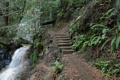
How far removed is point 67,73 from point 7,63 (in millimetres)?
9572

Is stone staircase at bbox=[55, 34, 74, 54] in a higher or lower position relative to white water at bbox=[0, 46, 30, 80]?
higher

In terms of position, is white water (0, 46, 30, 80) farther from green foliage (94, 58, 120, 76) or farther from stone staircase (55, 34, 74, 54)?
green foliage (94, 58, 120, 76)

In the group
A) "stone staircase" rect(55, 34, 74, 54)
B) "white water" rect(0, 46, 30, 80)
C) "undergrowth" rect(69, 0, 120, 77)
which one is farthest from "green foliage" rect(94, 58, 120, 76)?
"white water" rect(0, 46, 30, 80)

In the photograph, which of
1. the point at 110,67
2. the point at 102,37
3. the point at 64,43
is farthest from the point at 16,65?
the point at 110,67

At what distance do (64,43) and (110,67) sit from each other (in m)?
3.92

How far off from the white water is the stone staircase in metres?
4.20

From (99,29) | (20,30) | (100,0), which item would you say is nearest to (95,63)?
(99,29)

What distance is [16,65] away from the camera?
1377cm

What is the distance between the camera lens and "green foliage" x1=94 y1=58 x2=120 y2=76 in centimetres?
558

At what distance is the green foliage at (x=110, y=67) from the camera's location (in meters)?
5.58

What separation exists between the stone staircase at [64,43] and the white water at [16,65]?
13.8 feet

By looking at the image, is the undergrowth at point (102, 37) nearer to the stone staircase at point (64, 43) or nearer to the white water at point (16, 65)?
the stone staircase at point (64, 43)

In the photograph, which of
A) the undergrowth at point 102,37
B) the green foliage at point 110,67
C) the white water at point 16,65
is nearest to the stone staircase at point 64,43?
the undergrowth at point 102,37

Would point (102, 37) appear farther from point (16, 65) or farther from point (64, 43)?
point (16, 65)
